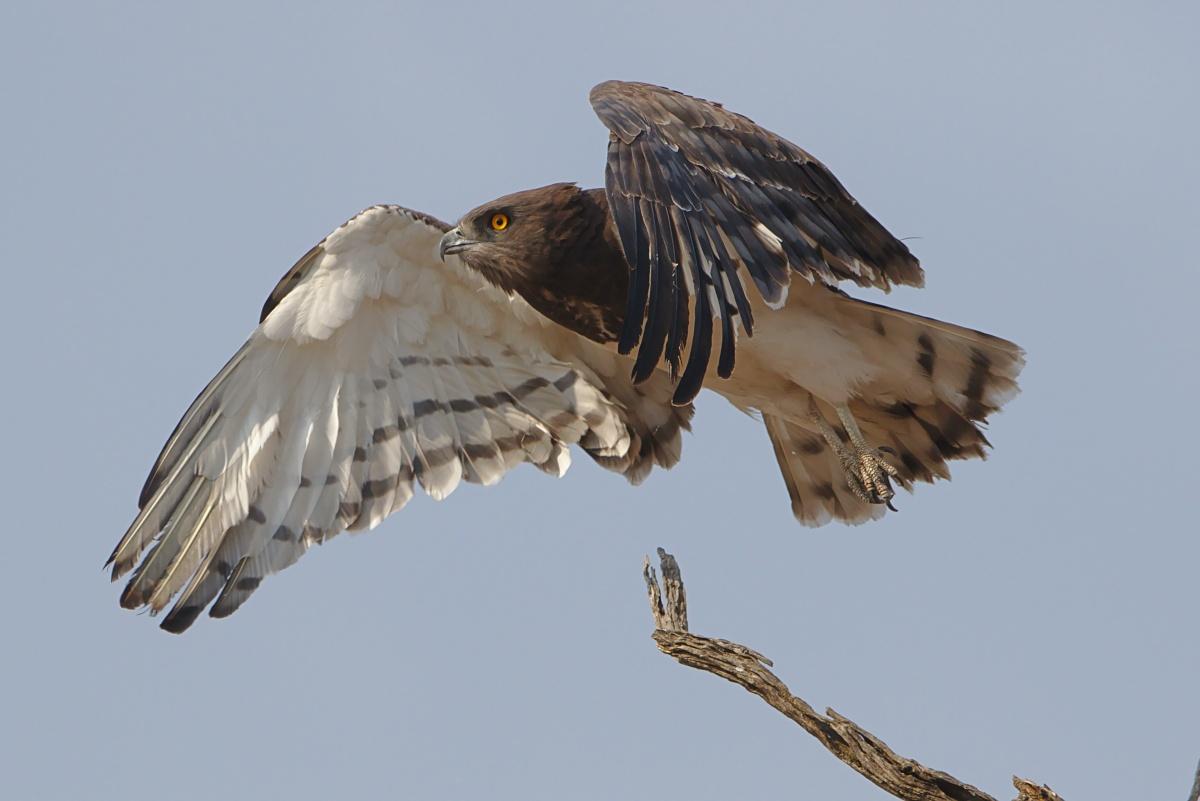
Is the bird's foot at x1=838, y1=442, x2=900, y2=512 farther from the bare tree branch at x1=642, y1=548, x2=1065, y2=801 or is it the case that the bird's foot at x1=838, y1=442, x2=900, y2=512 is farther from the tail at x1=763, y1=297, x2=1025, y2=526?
the bare tree branch at x1=642, y1=548, x2=1065, y2=801

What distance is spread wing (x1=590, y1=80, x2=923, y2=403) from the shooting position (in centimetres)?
577

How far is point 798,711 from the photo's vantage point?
5781mm

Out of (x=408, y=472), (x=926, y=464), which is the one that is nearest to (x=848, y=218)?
(x=926, y=464)

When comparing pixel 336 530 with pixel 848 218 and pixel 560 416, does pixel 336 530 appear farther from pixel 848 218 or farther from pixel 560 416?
pixel 848 218

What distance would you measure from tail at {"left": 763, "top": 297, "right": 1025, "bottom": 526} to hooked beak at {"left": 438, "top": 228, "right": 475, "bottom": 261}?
1.87m

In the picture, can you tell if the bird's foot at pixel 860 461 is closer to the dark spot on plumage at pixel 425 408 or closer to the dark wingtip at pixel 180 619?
the dark spot on plumage at pixel 425 408

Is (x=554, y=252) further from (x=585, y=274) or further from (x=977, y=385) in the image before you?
(x=977, y=385)

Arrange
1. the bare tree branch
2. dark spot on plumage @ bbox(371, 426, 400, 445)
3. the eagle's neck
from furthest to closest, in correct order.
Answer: dark spot on plumage @ bbox(371, 426, 400, 445)
the eagle's neck
the bare tree branch

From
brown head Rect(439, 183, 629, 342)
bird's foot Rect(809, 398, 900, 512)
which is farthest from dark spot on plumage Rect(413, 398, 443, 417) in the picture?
bird's foot Rect(809, 398, 900, 512)

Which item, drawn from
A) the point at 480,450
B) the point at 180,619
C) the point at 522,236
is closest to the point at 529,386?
the point at 480,450

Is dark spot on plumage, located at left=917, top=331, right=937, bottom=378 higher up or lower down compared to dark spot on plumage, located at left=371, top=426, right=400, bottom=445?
higher up

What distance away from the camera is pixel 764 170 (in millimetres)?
6676

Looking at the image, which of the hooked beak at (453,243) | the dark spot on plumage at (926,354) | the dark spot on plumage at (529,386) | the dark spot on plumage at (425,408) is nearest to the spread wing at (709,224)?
the dark spot on plumage at (926,354)

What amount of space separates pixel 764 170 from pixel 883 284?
Answer: 806 millimetres
